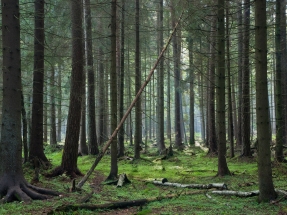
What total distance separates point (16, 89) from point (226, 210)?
17.7 feet

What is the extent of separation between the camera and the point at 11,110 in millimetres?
6773

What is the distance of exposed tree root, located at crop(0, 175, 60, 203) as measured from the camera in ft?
21.2

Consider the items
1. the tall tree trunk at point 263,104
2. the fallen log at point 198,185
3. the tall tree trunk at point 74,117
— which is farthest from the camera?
the tall tree trunk at point 74,117

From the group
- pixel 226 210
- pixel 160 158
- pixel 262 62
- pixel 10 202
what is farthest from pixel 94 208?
pixel 160 158

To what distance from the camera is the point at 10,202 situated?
6.32m

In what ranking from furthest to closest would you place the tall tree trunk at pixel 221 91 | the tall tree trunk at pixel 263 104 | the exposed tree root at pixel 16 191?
the tall tree trunk at pixel 221 91, the exposed tree root at pixel 16 191, the tall tree trunk at pixel 263 104

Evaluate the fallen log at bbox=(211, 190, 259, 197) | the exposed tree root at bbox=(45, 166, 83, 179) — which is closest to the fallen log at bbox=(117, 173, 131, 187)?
the exposed tree root at bbox=(45, 166, 83, 179)

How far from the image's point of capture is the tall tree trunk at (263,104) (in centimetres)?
617

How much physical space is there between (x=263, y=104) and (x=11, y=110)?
18.5 ft

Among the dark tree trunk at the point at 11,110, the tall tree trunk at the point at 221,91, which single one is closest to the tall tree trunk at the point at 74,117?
the dark tree trunk at the point at 11,110

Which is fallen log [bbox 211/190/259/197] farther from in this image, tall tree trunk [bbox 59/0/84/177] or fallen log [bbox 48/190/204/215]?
tall tree trunk [bbox 59/0/84/177]

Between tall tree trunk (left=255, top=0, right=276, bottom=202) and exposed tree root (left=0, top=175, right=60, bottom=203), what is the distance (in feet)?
16.2

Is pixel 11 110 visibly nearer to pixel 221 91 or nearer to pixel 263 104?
pixel 263 104

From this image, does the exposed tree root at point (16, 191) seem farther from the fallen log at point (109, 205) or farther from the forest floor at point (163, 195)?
the fallen log at point (109, 205)
